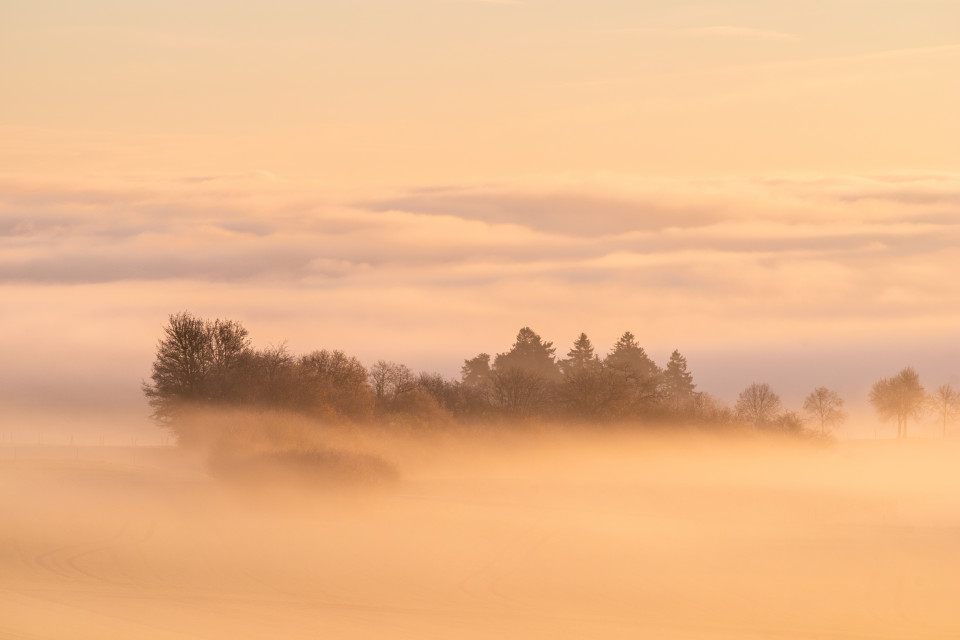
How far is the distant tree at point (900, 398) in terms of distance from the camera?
186 metres

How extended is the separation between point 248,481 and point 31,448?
256ft

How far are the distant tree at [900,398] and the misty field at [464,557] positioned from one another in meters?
98.3

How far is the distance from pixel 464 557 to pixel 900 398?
149386 mm

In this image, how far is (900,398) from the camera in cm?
18538

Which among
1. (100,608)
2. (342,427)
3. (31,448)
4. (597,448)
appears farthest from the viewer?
(31,448)

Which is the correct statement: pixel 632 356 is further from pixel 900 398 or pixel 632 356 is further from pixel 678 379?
pixel 900 398

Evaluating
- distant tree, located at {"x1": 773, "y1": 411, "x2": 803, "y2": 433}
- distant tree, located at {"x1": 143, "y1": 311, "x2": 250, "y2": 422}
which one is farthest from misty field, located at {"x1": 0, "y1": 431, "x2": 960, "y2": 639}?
distant tree, located at {"x1": 773, "y1": 411, "x2": 803, "y2": 433}

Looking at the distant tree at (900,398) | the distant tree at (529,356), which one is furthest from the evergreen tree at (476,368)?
the distant tree at (900,398)

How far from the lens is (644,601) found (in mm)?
40844

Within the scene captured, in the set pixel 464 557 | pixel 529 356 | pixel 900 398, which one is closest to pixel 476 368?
pixel 529 356

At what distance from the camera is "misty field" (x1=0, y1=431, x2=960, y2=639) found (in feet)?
116

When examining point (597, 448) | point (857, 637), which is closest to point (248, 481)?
point (857, 637)

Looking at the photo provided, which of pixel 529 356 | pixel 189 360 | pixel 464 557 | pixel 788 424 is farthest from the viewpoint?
pixel 529 356

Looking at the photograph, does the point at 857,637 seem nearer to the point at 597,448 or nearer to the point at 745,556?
the point at 745,556
